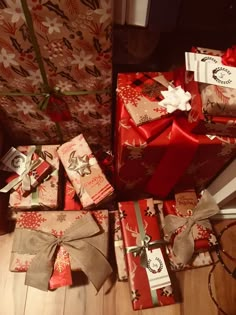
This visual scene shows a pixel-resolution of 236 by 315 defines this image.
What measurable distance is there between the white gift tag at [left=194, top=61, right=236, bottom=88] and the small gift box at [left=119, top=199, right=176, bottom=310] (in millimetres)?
507

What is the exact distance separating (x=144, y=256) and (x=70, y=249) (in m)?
0.25

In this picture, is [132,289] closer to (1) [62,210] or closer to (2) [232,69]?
(1) [62,210]

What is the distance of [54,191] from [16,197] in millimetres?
143

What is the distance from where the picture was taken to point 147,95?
0.88m

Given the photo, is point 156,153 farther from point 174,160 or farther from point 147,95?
point 147,95

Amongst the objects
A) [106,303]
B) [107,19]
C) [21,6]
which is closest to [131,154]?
[107,19]

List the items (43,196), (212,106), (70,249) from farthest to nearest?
1. (43,196)
2. (70,249)
3. (212,106)

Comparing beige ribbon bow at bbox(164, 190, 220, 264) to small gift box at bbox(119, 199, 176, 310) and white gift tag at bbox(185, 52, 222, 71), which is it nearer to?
small gift box at bbox(119, 199, 176, 310)

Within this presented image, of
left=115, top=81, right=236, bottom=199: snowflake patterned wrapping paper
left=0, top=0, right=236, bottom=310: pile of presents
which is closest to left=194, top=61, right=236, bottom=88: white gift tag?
left=0, top=0, right=236, bottom=310: pile of presents

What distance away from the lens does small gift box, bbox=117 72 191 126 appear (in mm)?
836

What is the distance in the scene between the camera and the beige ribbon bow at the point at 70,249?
98 cm

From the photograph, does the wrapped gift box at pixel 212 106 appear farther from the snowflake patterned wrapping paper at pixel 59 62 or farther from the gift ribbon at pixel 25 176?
the gift ribbon at pixel 25 176

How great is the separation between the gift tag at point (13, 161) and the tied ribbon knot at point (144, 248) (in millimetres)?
505

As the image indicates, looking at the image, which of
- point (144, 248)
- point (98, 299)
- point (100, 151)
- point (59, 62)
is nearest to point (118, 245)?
point (144, 248)
